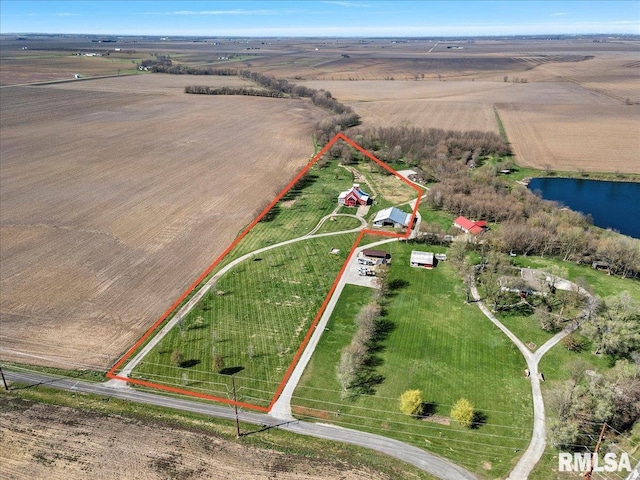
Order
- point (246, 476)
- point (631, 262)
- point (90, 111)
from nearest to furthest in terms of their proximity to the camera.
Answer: point (246, 476), point (631, 262), point (90, 111)

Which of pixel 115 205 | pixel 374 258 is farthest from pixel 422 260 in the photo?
pixel 115 205

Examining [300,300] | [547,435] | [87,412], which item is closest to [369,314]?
[300,300]

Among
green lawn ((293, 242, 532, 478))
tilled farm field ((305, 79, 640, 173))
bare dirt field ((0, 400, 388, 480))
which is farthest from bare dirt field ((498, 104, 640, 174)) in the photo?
bare dirt field ((0, 400, 388, 480))

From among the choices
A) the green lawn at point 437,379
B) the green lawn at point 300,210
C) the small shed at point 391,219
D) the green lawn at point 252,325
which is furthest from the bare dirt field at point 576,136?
the green lawn at point 252,325

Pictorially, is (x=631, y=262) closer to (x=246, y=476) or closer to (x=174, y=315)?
(x=246, y=476)

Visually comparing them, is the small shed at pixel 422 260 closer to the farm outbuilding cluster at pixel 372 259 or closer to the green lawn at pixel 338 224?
the farm outbuilding cluster at pixel 372 259

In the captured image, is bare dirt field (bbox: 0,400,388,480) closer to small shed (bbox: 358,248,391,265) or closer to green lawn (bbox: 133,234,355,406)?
green lawn (bbox: 133,234,355,406)
